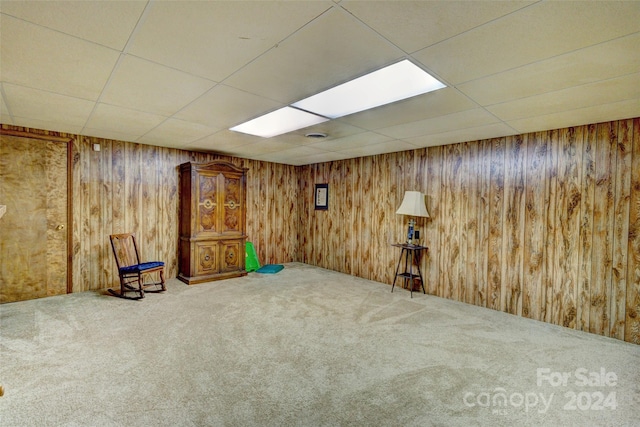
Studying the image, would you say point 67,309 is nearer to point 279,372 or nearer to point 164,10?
point 279,372

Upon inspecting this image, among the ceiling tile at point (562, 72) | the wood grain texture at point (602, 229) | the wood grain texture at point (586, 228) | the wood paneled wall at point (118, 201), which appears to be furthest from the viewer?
the wood paneled wall at point (118, 201)

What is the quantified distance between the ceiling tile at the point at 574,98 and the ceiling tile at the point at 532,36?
0.75m

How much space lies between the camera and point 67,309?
11.4 ft

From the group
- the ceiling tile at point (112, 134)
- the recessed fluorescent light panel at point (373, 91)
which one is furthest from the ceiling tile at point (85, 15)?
the ceiling tile at point (112, 134)

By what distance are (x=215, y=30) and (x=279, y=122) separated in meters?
2.04

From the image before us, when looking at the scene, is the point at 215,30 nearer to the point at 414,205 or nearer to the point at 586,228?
the point at 414,205

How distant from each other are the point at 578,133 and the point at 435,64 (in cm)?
245

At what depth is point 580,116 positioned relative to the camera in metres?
2.88

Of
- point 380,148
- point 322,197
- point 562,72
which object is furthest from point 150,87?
point 322,197

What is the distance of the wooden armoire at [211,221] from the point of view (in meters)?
4.77

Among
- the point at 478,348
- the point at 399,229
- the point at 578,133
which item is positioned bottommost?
the point at 478,348

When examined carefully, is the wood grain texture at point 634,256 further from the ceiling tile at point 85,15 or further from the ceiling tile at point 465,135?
the ceiling tile at point 85,15

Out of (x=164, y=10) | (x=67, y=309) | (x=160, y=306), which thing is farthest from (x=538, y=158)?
(x=67, y=309)

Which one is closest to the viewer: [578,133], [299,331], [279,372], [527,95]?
[279,372]
